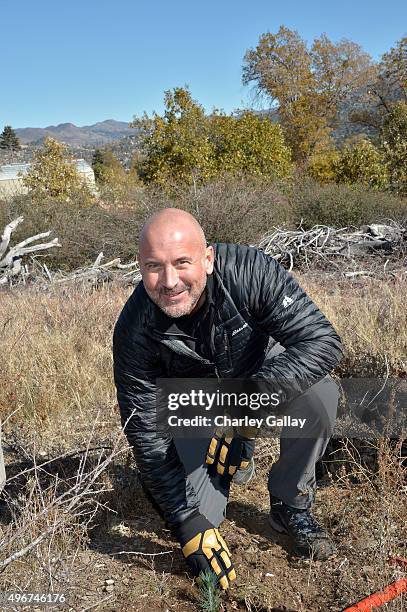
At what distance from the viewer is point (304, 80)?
37.2 meters

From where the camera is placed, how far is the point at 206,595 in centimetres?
196

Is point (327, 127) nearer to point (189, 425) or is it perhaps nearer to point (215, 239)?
point (215, 239)

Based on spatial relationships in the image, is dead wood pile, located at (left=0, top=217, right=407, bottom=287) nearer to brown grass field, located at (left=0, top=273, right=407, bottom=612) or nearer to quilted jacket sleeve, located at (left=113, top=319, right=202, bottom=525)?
brown grass field, located at (left=0, top=273, right=407, bottom=612)

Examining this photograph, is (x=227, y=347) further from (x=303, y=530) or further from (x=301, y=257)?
(x=301, y=257)

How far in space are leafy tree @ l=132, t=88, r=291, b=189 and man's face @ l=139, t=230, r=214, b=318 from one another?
16.7 metres

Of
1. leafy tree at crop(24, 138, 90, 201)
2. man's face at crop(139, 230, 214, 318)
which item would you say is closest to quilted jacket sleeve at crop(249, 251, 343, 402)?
man's face at crop(139, 230, 214, 318)

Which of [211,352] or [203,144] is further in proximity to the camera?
[203,144]

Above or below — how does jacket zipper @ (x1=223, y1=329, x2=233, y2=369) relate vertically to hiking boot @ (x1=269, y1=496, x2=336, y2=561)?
above

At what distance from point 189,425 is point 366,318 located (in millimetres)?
2183

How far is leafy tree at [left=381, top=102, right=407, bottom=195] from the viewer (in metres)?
20.4

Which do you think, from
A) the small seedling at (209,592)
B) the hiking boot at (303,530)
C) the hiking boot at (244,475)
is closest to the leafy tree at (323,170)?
the hiking boot at (244,475)

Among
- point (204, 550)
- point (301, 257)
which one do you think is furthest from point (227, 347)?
point (301, 257)

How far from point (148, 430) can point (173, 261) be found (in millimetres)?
703

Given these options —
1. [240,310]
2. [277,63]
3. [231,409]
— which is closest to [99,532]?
[231,409]
